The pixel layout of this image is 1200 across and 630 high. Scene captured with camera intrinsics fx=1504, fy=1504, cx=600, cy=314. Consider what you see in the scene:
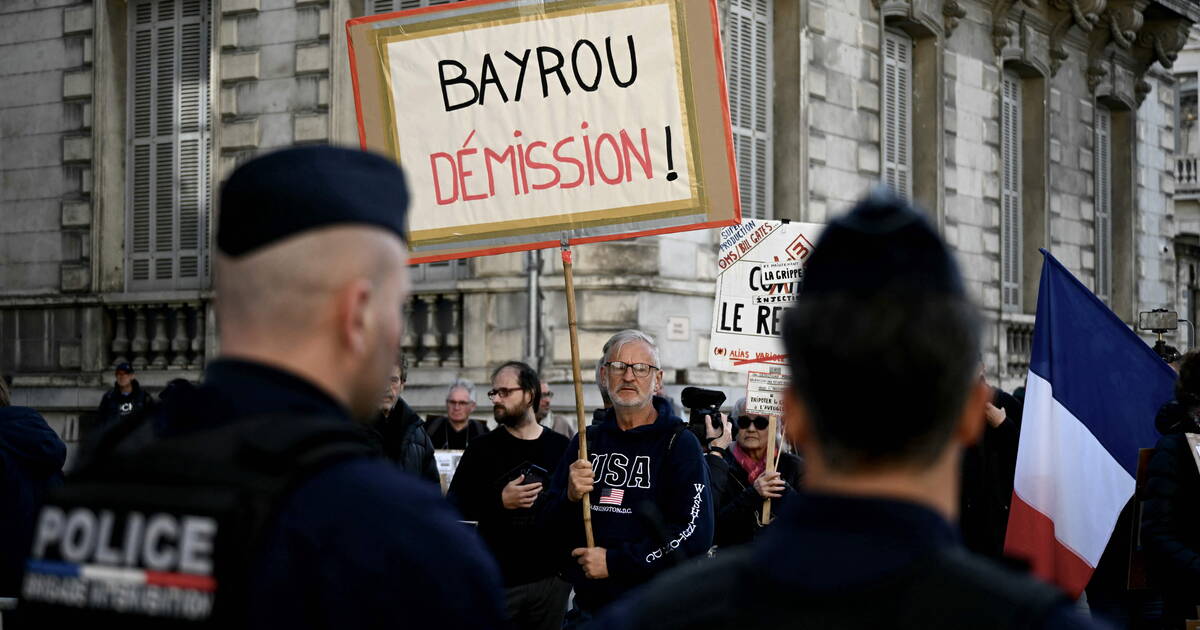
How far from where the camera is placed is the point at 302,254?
5.57ft

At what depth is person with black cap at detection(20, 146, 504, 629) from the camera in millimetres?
1562

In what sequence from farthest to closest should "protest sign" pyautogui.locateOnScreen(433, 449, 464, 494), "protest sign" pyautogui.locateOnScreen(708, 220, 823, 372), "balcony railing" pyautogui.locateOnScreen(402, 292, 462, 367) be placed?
"balcony railing" pyautogui.locateOnScreen(402, 292, 462, 367)
"protest sign" pyautogui.locateOnScreen(433, 449, 464, 494)
"protest sign" pyautogui.locateOnScreen(708, 220, 823, 372)

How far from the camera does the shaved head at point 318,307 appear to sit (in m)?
1.69

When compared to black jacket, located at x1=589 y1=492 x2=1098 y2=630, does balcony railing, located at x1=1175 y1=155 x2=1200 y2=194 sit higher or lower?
higher

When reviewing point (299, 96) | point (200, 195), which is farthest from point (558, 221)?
point (200, 195)

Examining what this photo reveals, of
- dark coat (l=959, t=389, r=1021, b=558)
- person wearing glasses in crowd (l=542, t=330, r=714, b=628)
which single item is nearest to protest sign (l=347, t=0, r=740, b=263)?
person wearing glasses in crowd (l=542, t=330, r=714, b=628)

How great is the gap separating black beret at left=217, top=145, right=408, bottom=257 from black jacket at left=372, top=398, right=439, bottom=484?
4.97 metres

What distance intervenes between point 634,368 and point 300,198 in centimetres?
360

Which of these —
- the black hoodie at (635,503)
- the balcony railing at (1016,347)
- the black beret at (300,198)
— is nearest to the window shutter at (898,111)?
the balcony railing at (1016,347)

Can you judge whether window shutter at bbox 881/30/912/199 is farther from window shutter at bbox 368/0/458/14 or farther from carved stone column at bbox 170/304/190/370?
carved stone column at bbox 170/304/190/370

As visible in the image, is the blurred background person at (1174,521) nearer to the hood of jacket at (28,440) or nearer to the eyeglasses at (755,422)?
the eyeglasses at (755,422)

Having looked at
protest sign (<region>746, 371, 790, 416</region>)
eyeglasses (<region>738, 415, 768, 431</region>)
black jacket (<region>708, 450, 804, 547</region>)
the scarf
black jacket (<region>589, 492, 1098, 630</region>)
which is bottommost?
black jacket (<region>708, 450, 804, 547</region>)

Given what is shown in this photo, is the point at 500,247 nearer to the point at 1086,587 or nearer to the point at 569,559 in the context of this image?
the point at 569,559

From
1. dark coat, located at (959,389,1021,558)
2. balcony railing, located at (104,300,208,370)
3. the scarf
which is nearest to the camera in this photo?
dark coat, located at (959,389,1021,558)
